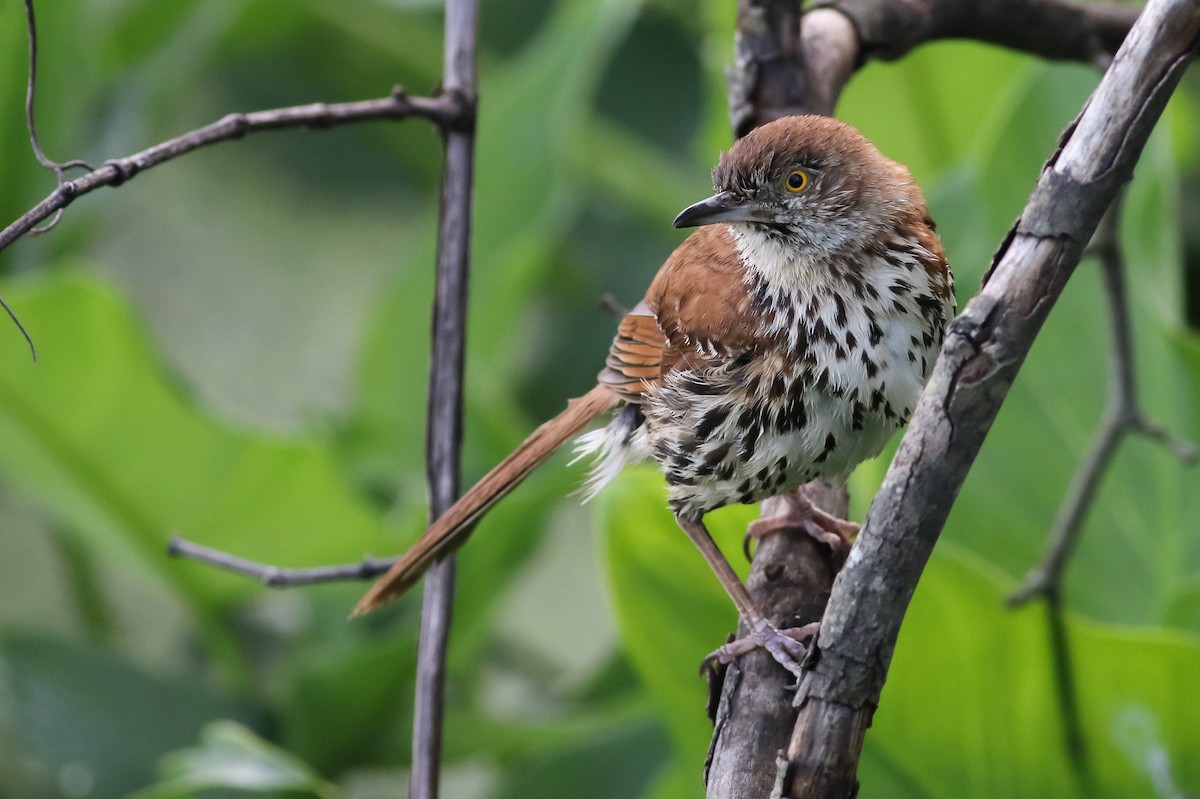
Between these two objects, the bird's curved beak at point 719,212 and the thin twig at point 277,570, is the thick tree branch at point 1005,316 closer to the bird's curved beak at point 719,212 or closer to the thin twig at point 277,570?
the bird's curved beak at point 719,212

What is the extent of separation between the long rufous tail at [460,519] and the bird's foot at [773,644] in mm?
354

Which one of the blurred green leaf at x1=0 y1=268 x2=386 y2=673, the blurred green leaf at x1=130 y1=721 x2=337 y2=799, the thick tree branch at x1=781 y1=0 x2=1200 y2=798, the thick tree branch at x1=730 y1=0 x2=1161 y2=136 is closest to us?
the thick tree branch at x1=781 y1=0 x2=1200 y2=798

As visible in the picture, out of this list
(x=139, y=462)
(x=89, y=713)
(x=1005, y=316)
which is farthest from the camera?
(x=89, y=713)

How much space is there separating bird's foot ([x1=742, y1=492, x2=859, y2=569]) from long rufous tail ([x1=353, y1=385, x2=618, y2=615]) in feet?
0.99

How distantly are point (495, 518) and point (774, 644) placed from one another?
137 centimetres

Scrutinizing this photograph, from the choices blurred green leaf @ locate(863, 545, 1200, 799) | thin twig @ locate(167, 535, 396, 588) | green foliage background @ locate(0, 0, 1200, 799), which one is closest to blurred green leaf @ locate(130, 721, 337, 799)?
green foliage background @ locate(0, 0, 1200, 799)

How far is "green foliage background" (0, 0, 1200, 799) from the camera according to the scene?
80.1 inches

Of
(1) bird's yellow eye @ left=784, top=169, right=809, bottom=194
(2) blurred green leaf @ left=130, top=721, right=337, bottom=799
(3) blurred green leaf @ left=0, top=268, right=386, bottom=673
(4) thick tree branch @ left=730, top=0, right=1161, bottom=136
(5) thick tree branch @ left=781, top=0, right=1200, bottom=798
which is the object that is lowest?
(2) blurred green leaf @ left=130, top=721, right=337, bottom=799

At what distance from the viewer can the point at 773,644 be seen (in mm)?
1459

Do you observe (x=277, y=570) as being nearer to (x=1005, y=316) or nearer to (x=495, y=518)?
(x=1005, y=316)

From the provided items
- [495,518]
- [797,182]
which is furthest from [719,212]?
[495,518]

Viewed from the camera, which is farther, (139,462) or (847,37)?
(139,462)

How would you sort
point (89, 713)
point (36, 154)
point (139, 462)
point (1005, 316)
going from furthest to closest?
point (89, 713) → point (139, 462) → point (36, 154) → point (1005, 316)

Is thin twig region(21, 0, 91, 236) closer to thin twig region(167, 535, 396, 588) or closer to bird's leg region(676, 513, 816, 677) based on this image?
thin twig region(167, 535, 396, 588)
